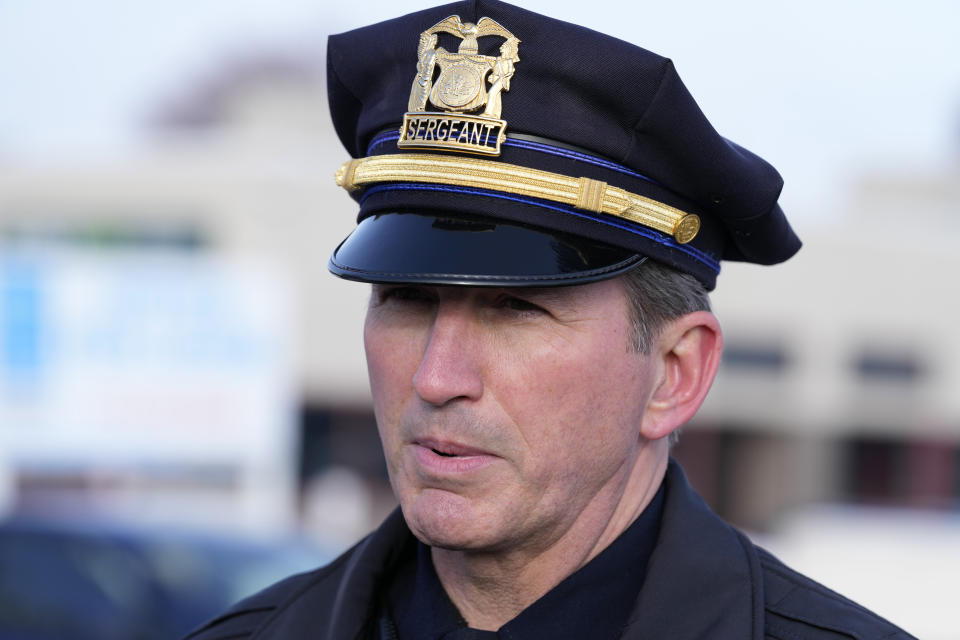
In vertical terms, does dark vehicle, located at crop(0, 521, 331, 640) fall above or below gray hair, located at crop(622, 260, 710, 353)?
below

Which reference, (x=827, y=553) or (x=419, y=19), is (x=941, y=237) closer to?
(x=827, y=553)

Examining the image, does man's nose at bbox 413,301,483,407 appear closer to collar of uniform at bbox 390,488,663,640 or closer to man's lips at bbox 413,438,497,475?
man's lips at bbox 413,438,497,475

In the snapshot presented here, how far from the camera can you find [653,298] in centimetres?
198

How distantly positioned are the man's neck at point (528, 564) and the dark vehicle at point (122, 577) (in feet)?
12.9

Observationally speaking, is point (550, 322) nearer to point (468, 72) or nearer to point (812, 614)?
point (468, 72)

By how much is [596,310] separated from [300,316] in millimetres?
24361

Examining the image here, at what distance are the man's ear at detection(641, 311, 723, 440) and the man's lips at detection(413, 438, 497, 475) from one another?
1.10ft

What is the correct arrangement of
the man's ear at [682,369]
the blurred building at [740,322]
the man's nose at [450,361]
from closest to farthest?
1. the man's nose at [450,361]
2. the man's ear at [682,369]
3. the blurred building at [740,322]

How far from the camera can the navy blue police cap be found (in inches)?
73.8

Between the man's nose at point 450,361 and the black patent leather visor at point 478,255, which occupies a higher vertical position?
the black patent leather visor at point 478,255

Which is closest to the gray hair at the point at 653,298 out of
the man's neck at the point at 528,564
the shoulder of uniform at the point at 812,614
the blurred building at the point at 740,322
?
the man's neck at the point at 528,564

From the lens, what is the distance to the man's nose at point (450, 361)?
180cm

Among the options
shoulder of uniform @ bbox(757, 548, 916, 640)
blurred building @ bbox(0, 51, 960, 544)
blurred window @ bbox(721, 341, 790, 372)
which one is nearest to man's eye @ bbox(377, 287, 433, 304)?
shoulder of uniform @ bbox(757, 548, 916, 640)

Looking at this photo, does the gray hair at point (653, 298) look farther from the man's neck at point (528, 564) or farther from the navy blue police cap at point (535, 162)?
the man's neck at point (528, 564)
